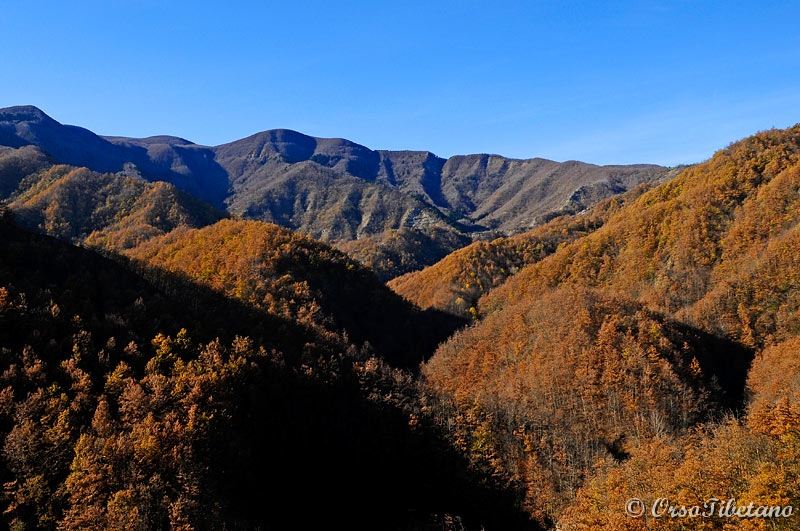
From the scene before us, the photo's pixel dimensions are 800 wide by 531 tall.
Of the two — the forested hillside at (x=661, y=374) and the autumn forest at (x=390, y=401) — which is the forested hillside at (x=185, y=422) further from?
the forested hillside at (x=661, y=374)

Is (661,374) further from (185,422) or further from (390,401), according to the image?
(185,422)

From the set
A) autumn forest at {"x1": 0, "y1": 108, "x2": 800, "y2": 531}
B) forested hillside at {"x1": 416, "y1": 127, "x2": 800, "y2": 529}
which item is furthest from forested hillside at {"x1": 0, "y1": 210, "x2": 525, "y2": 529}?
forested hillside at {"x1": 416, "y1": 127, "x2": 800, "y2": 529}

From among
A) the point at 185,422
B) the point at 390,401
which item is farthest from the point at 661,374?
the point at 185,422

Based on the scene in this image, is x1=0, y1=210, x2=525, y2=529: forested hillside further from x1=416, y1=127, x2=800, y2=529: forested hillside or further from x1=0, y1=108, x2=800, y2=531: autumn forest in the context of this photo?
x1=416, y1=127, x2=800, y2=529: forested hillside

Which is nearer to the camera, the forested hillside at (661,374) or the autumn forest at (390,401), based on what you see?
the autumn forest at (390,401)

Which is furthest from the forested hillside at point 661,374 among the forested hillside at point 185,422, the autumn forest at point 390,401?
the forested hillside at point 185,422

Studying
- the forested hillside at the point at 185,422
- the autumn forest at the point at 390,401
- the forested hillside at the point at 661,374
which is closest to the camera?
the forested hillside at the point at 185,422

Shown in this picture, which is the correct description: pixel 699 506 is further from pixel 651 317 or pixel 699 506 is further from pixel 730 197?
pixel 730 197

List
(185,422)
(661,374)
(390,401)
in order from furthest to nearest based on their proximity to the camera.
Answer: (661,374)
(390,401)
(185,422)

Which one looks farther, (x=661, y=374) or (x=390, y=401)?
(x=661, y=374)

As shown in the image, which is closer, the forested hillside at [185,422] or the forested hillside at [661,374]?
the forested hillside at [185,422]

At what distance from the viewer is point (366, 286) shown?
189750mm

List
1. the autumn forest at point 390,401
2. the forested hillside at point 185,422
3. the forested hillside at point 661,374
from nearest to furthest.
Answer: the forested hillside at point 185,422, the autumn forest at point 390,401, the forested hillside at point 661,374

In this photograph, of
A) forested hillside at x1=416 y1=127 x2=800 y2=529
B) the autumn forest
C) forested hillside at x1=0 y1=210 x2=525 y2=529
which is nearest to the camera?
forested hillside at x1=0 y1=210 x2=525 y2=529
